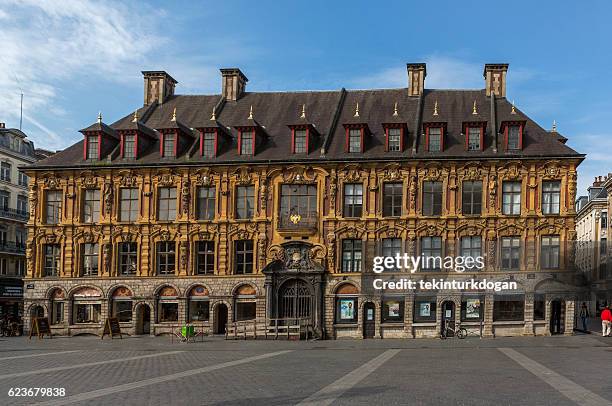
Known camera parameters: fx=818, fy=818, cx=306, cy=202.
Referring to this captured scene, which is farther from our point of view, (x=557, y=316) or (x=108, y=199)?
(x=108, y=199)

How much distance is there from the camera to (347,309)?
5184 cm

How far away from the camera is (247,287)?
52.9m

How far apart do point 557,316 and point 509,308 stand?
299 cm

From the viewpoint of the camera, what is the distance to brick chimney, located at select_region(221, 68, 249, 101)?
5997 cm

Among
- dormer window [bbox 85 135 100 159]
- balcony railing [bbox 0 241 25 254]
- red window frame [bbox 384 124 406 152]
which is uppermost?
red window frame [bbox 384 124 406 152]

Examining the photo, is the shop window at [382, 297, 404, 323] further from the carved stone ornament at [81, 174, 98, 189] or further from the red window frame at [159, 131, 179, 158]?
the carved stone ornament at [81, 174, 98, 189]

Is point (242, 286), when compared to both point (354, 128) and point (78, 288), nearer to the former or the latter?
point (78, 288)

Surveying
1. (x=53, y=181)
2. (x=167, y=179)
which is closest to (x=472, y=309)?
(x=167, y=179)

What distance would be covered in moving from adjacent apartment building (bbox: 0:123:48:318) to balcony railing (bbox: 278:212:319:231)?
1401 inches

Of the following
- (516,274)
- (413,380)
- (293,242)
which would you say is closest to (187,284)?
(293,242)

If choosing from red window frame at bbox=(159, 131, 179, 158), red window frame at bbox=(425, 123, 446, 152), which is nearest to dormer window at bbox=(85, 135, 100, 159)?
red window frame at bbox=(159, 131, 179, 158)

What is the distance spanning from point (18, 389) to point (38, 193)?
37.8 m

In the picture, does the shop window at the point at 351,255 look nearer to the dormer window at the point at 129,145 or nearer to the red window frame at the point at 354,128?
the red window frame at the point at 354,128

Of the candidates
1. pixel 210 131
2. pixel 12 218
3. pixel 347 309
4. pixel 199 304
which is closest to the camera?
pixel 347 309
